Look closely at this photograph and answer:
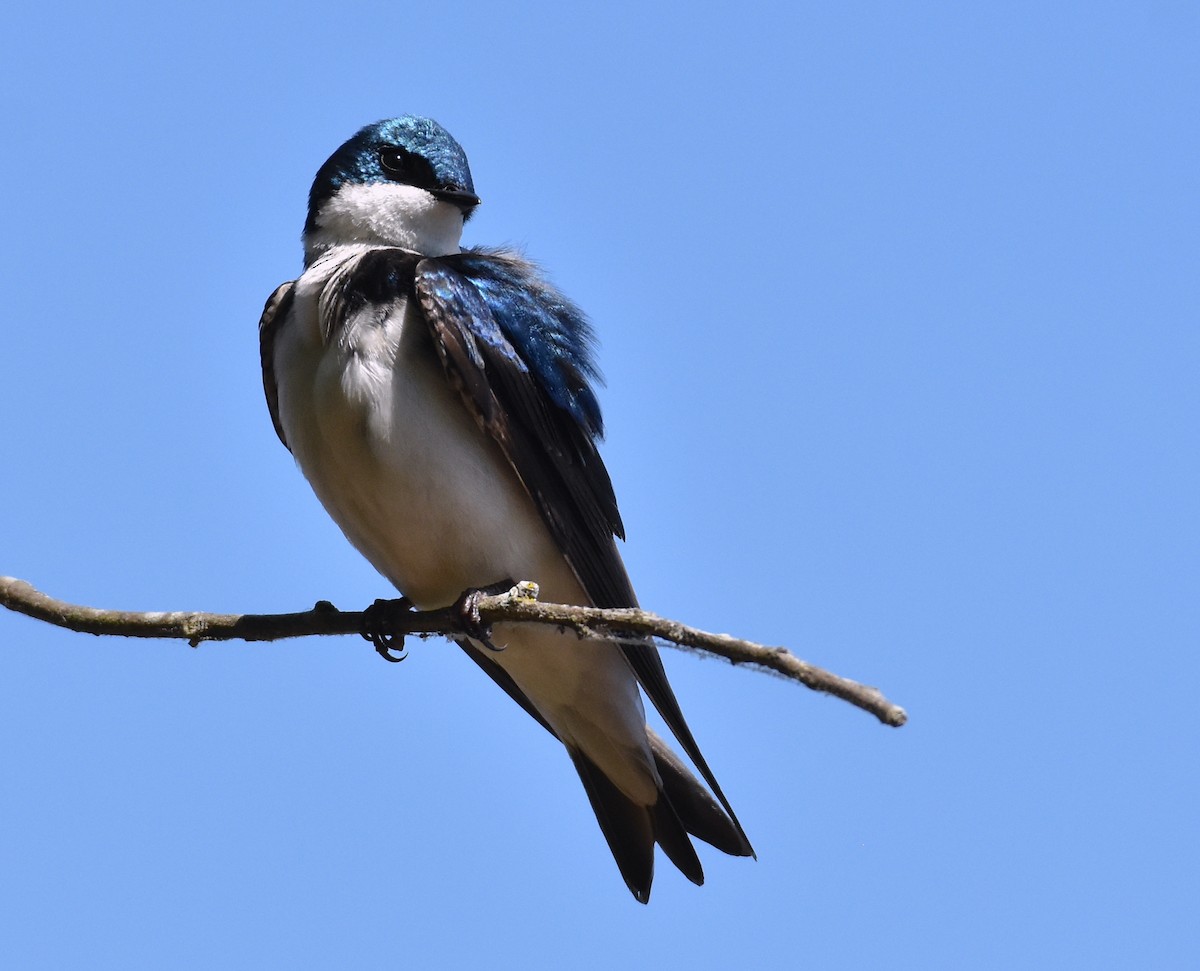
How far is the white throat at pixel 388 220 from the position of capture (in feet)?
15.0

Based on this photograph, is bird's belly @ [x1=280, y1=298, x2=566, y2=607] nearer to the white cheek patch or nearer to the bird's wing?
the bird's wing


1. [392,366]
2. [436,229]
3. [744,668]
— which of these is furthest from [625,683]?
[744,668]

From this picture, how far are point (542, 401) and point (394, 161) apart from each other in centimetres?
102

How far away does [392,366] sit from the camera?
3887 mm

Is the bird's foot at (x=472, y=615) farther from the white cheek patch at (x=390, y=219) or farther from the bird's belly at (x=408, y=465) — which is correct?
the white cheek patch at (x=390, y=219)

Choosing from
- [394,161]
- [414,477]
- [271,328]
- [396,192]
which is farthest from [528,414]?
[394,161]

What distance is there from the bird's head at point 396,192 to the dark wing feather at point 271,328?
39 centimetres

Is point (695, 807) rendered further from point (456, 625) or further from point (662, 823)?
point (456, 625)

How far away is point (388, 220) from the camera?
4578mm

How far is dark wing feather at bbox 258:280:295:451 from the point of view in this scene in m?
4.18

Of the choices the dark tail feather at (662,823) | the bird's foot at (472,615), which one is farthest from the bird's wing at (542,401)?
the bird's foot at (472,615)

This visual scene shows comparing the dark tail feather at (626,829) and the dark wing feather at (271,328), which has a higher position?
the dark wing feather at (271,328)

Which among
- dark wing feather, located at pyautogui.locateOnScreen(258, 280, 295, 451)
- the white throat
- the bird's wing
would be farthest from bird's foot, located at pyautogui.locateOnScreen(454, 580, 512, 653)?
the white throat

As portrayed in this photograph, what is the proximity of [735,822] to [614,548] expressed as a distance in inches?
32.3
